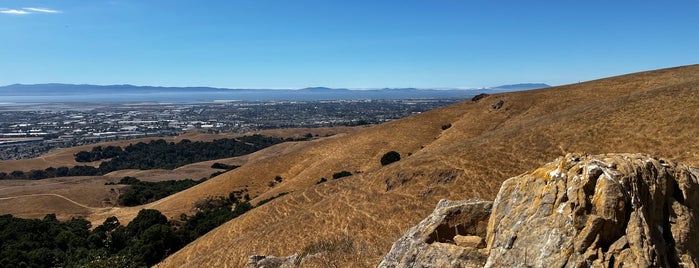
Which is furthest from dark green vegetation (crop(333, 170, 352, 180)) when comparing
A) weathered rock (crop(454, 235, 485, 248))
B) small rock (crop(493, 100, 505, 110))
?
weathered rock (crop(454, 235, 485, 248))

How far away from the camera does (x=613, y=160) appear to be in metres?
8.36

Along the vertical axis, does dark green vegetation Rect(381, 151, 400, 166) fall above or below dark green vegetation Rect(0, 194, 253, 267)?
above

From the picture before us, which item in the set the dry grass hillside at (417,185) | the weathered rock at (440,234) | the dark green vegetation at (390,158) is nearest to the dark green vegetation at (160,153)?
the dark green vegetation at (390,158)

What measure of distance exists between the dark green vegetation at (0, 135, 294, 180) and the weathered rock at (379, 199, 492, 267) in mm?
110956

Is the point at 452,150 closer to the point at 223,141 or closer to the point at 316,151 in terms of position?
the point at 316,151

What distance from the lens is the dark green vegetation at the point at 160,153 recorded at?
113438 millimetres

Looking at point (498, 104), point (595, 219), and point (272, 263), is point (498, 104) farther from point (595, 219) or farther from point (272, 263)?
point (595, 219)

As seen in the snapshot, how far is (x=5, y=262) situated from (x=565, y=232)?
36.5 metres

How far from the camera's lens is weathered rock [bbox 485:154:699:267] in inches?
276

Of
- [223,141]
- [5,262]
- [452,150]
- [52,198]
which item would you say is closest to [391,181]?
[452,150]

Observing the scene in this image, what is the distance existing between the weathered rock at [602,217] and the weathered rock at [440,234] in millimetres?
1242

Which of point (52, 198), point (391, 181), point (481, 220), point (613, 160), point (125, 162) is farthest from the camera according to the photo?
point (125, 162)

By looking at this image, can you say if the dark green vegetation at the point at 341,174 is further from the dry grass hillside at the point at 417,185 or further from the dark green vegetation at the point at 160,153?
the dark green vegetation at the point at 160,153

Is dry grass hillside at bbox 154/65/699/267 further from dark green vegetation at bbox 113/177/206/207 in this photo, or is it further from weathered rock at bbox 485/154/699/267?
dark green vegetation at bbox 113/177/206/207
